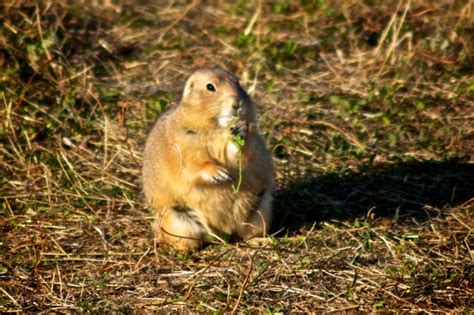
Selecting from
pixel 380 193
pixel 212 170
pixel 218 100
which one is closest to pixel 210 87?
pixel 218 100

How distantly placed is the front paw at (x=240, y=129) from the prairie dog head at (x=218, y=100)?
0.10ft

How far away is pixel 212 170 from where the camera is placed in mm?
5770

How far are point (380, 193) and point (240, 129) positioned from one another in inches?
63.8

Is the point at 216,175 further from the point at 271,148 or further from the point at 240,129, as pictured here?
the point at 271,148

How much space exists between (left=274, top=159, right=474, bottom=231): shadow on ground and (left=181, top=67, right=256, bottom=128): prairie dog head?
3.29 feet

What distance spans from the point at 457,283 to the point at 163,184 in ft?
7.01

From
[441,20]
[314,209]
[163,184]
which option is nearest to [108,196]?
[163,184]

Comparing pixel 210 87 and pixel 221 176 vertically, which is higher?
pixel 210 87

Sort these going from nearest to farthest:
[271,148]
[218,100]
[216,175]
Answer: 1. [216,175]
2. [218,100]
3. [271,148]

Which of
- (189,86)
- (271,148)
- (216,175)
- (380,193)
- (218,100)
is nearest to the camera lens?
(216,175)

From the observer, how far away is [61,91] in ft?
28.6

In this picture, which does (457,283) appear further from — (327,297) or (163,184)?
(163,184)

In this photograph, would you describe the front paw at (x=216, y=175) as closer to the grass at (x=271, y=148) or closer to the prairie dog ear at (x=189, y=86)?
the grass at (x=271, y=148)

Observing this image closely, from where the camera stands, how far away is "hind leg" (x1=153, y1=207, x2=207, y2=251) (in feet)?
19.5
